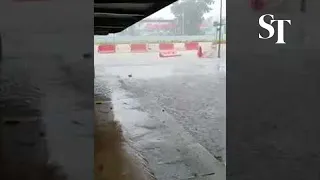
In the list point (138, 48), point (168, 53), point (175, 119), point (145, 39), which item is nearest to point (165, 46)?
point (168, 53)

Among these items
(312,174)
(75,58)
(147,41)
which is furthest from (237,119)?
(147,41)

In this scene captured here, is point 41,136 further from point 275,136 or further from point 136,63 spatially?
point 136,63

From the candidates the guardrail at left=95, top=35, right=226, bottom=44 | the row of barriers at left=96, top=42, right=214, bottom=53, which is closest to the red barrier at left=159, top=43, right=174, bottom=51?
the row of barriers at left=96, top=42, right=214, bottom=53

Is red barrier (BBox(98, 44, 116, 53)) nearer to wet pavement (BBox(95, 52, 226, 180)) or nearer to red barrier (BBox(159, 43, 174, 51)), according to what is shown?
red barrier (BBox(159, 43, 174, 51))

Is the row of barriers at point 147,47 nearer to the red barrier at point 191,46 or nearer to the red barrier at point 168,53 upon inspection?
the red barrier at point 191,46

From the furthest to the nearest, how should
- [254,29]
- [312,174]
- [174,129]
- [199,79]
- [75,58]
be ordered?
[199,79], [174,129], [312,174], [254,29], [75,58]

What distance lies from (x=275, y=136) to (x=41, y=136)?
860 mm

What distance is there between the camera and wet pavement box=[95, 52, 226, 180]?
142 inches

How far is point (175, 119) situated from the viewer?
5.74m

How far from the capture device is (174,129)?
507cm

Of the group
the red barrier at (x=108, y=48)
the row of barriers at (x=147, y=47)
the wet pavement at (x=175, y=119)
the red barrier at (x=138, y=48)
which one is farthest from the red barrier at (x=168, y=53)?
the wet pavement at (x=175, y=119)

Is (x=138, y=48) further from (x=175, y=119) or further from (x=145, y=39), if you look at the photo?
(x=175, y=119)

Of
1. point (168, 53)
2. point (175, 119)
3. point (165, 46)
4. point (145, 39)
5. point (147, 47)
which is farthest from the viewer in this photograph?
point (147, 47)

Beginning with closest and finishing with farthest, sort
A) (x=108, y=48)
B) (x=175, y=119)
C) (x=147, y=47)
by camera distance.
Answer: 1. (x=175, y=119)
2. (x=108, y=48)
3. (x=147, y=47)
